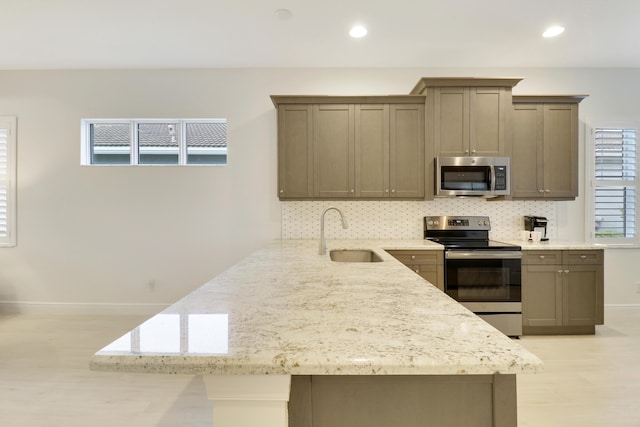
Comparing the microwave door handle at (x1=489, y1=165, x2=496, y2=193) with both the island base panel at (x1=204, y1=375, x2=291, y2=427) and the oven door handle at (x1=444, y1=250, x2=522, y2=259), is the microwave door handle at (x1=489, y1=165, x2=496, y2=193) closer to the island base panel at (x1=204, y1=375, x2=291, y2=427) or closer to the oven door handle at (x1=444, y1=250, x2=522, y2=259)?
the oven door handle at (x1=444, y1=250, x2=522, y2=259)

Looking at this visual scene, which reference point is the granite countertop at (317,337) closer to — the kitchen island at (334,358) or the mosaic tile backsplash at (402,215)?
the kitchen island at (334,358)

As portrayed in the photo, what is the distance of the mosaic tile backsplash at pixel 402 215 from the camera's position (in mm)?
3824

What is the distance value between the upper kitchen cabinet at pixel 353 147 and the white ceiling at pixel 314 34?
1.89ft

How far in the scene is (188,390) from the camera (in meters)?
2.32

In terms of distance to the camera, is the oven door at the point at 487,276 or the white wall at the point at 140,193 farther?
the white wall at the point at 140,193

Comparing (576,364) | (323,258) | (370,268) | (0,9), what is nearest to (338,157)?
(323,258)

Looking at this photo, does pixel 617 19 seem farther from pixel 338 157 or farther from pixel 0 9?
pixel 0 9

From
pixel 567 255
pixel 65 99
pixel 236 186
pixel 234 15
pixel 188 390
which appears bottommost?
pixel 188 390

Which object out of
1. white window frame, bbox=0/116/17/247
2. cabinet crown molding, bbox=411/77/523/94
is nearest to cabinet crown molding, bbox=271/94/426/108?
cabinet crown molding, bbox=411/77/523/94

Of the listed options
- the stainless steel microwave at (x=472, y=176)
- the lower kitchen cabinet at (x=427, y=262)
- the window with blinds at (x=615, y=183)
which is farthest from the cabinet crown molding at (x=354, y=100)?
the window with blinds at (x=615, y=183)

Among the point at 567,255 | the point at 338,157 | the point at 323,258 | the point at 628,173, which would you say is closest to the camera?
the point at 323,258

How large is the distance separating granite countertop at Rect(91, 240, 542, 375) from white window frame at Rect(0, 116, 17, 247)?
405 cm

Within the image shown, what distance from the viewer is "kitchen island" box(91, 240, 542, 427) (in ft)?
2.45

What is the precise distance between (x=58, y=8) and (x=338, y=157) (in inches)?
107
